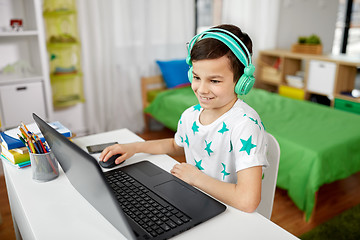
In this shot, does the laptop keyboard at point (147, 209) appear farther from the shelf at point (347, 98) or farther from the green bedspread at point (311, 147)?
the shelf at point (347, 98)

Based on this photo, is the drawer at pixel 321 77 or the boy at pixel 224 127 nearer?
the boy at pixel 224 127

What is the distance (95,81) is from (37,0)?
0.97 m

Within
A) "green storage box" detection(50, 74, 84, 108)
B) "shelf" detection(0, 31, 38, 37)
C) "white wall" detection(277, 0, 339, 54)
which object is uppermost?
"white wall" detection(277, 0, 339, 54)

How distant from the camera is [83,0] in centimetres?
297

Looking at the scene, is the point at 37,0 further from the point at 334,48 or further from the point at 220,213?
the point at 334,48

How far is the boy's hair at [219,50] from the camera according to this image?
0.97 meters

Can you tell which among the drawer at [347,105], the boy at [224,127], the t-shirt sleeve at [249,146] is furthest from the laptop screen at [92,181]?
the drawer at [347,105]

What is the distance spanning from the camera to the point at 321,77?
11.4ft

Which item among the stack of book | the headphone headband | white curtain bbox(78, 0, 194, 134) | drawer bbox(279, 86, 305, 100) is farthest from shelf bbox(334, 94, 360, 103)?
the stack of book

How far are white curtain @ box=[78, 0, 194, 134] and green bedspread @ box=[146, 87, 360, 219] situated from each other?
4.65 ft

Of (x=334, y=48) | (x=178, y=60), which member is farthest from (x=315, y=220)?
(x=334, y=48)

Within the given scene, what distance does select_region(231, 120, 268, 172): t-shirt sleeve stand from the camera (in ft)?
3.11

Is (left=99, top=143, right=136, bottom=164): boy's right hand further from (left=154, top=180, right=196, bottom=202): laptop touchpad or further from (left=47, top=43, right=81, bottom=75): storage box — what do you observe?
(left=47, top=43, right=81, bottom=75): storage box

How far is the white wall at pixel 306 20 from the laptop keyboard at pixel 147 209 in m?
3.79
